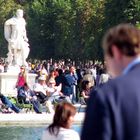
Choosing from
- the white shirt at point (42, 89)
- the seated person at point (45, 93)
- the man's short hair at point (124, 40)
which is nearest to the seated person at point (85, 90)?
the seated person at point (45, 93)

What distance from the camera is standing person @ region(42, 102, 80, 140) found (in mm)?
6293

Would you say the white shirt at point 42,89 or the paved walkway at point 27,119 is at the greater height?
the white shirt at point 42,89

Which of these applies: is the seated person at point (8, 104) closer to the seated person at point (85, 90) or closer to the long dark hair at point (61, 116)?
the seated person at point (85, 90)

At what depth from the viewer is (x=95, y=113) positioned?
3654mm

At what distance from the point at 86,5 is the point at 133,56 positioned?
73.7 m

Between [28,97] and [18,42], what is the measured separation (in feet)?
24.4

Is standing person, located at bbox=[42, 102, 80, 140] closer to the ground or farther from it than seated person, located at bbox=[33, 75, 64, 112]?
farther from it

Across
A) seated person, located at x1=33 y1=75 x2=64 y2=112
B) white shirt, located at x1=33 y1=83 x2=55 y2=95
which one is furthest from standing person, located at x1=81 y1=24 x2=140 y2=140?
white shirt, located at x1=33 y1=83 x2=55 y2=95

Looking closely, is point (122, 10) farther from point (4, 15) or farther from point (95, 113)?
point (95, 113)

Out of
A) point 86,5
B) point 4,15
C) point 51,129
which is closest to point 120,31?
point 51,129

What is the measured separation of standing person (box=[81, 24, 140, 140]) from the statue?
25.6 metres

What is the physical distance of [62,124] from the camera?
636 centimetres

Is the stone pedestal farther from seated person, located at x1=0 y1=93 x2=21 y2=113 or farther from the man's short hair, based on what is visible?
the man's short hair

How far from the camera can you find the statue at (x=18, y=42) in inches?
1159
